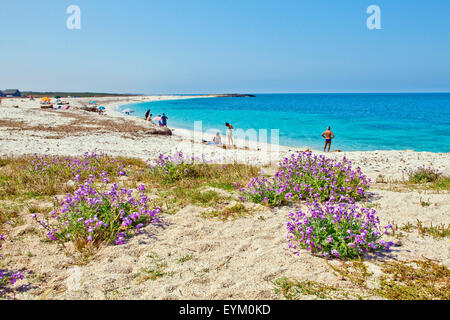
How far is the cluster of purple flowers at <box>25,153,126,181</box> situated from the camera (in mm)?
7066

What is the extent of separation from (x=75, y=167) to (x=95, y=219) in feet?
13.5

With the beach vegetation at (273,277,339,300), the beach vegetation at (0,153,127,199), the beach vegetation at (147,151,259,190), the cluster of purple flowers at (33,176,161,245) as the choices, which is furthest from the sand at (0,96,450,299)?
the beach vegetation at (147,151,259,190)

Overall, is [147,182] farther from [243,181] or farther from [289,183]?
[289,183]

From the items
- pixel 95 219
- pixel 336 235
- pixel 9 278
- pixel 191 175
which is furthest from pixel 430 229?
pixel 9 278

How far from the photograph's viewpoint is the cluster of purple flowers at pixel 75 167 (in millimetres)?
7066

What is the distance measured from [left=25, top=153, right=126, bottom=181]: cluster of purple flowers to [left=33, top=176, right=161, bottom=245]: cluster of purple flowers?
217cm

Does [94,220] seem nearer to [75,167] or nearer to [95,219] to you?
[95,219]

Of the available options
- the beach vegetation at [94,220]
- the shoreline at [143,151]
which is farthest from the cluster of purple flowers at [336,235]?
the shoreline at [143,151]

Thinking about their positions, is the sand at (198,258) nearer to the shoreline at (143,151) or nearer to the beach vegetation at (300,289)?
the beach vegetation at (300,289)

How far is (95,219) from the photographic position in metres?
3.89

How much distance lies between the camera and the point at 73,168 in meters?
7.29
